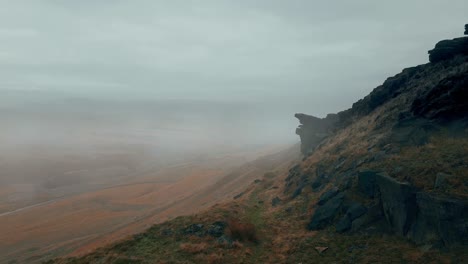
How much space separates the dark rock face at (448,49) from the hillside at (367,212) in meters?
0.21

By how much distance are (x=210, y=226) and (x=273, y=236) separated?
558 cm

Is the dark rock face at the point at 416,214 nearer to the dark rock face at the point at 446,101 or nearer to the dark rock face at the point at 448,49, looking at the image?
the dark rock face at the point at 446,101

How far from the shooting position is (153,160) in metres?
146

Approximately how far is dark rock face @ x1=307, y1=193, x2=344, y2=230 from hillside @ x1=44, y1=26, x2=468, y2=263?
0.09 metres

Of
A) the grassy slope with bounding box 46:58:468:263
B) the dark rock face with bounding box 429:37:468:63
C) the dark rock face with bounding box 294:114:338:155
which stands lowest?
the grassy slope with bounding box 46:58:468:263

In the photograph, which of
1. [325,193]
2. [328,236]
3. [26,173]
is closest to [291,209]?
[325,193]

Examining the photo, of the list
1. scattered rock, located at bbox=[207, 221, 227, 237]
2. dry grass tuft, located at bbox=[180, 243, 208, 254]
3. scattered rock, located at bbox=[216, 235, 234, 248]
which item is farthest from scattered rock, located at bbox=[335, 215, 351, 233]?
dry grass tuft, located at bbox=[180, 243, 208, 254]

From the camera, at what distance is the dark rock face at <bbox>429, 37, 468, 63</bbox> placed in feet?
120

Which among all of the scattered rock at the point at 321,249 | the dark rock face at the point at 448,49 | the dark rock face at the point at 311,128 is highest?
the dark rock face at the point at 448,49

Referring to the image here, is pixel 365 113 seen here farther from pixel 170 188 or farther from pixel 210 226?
pixel 170 188

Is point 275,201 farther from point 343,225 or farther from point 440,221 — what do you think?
point 440,221

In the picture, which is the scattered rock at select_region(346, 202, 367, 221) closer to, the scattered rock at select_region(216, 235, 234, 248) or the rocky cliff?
the rocky cliff

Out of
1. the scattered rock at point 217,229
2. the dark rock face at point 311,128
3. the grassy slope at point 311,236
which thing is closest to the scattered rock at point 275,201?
the grassy slope at point 311,236

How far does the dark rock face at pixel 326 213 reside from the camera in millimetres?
24589
